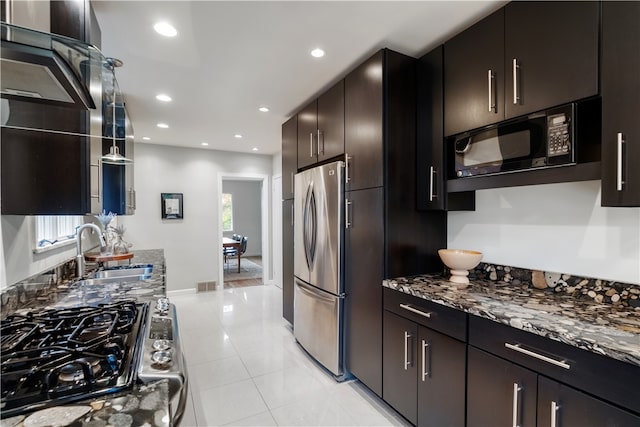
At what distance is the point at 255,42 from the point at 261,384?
259 centimetres

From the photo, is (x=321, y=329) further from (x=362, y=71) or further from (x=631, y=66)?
(x=631, y=66)

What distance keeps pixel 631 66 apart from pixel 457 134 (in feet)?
2.64

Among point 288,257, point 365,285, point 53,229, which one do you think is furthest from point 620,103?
point 53,229

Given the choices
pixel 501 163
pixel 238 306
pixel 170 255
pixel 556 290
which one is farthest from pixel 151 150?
pixel 556 290

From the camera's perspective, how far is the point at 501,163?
168 cm

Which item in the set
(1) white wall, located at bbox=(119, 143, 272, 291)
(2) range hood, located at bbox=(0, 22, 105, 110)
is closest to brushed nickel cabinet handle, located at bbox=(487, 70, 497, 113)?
(2) range hood, located at bbox=(0, 22, 105, 110)

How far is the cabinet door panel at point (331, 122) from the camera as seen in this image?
8.17 ft

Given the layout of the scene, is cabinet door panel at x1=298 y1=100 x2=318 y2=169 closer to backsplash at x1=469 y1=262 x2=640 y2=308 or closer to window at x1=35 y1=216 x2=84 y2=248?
backsplash at x1=469 y1=262 x2=640 y2=308

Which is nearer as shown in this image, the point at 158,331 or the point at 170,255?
the point at 158,331

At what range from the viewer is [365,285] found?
221 cm

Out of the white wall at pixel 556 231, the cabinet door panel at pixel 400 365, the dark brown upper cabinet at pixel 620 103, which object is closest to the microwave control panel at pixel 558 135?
the dark brown upper cabinet at pixel 620 103

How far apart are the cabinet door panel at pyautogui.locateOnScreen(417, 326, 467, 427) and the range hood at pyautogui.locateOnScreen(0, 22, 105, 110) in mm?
1922

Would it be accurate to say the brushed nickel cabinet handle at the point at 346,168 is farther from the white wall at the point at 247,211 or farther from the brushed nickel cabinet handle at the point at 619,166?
the white wall at the point at 247,211

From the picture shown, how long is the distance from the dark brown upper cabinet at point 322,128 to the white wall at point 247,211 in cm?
678
